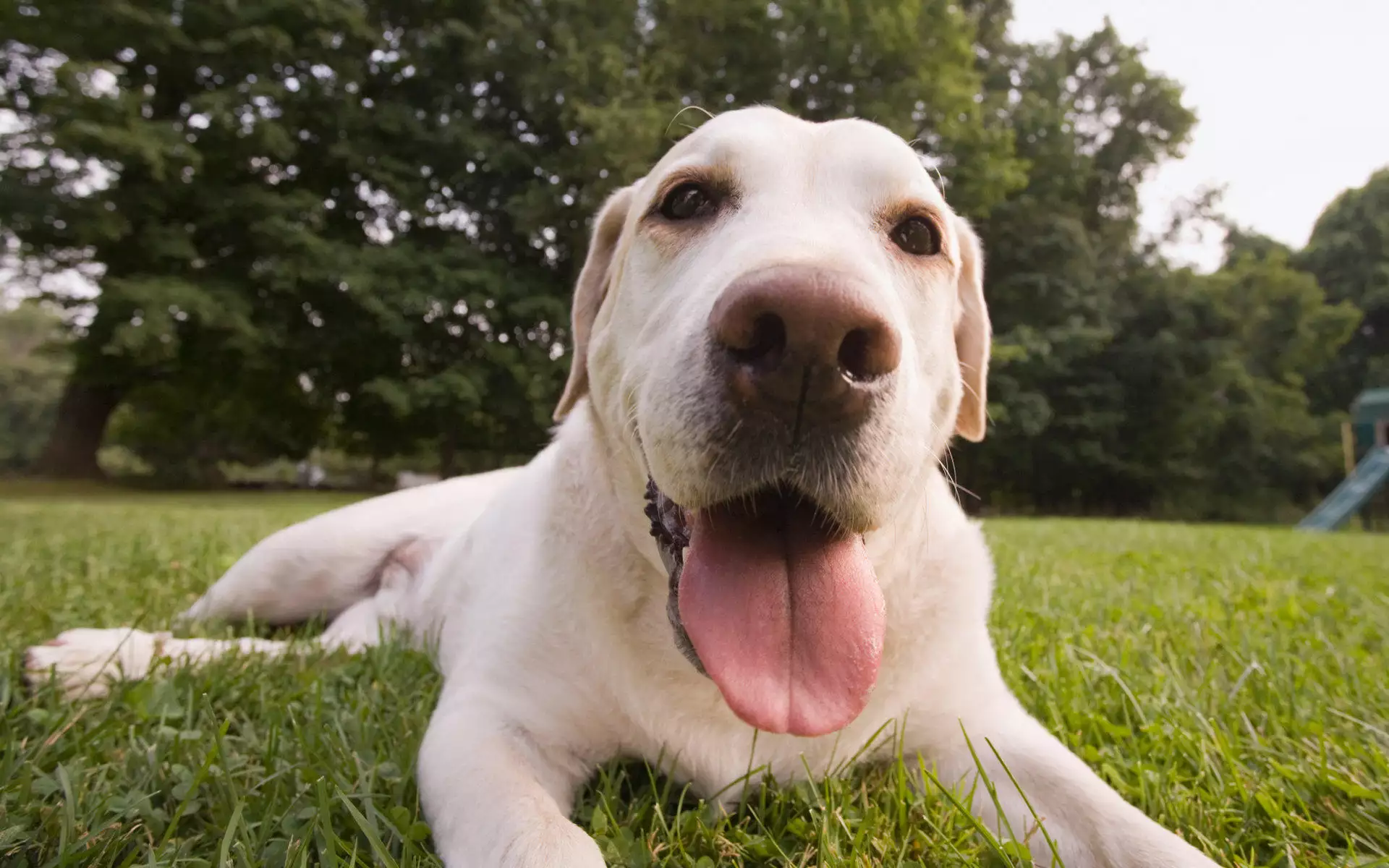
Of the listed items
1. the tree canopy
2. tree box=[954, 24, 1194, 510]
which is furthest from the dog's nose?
tree box=[954, 24, 1194, 510]

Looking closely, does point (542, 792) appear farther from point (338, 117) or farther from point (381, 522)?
point (338, 117)

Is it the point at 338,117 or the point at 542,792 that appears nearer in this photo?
the point at 542,792

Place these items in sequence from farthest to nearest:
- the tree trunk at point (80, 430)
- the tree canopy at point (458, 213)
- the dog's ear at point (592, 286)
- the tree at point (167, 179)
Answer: the tree trunk at point (80, 430) < the tree canopy at point (458, 213) < the tree at point (167, 179) < the dog's ear at point (592, 286)

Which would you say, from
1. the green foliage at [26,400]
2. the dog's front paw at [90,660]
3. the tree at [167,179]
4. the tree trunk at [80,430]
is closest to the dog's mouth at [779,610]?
the dog's front paw at [90,660]

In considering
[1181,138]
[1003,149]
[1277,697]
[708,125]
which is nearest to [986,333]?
[708,125]

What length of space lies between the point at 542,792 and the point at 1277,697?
2120 millimetres

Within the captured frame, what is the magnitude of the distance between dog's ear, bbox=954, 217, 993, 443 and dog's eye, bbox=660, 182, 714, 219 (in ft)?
2.82

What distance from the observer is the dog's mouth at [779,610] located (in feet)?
4.88

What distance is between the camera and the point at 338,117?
20203 mm

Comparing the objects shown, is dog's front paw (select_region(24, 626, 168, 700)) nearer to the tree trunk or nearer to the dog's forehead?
the dog's forehead

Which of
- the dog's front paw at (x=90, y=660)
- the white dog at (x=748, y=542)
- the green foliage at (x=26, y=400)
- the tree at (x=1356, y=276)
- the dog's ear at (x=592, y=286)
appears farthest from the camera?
the green foliage at (x=26, y=400)

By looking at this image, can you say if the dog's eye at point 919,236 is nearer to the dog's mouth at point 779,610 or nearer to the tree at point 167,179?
the dog's mouth at point 779,610

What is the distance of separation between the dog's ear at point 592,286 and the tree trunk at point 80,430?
74.9ft

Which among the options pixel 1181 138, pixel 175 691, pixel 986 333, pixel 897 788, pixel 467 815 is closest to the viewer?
pixel 467 815
